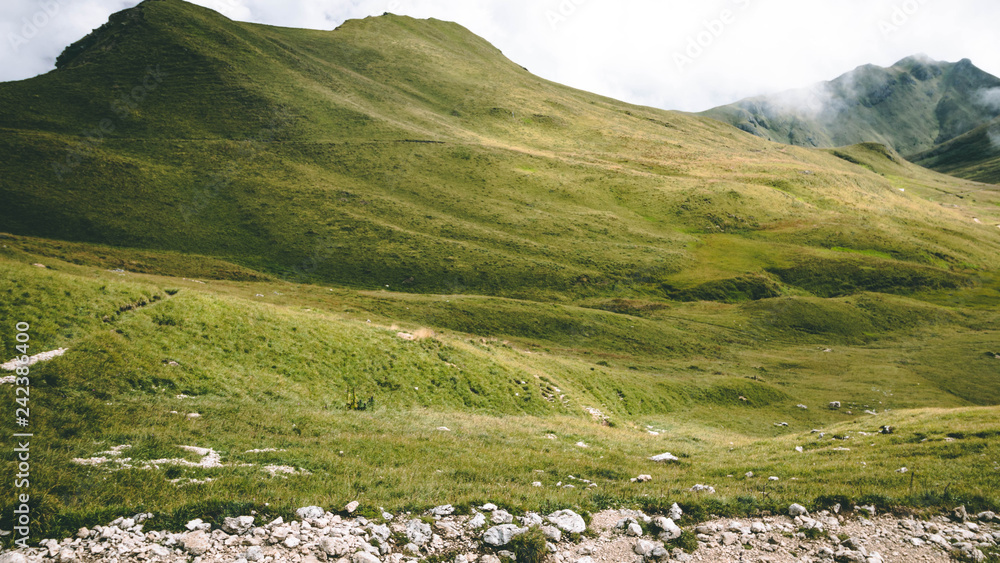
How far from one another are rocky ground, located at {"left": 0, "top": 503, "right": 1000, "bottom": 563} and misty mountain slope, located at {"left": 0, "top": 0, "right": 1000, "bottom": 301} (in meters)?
67.6

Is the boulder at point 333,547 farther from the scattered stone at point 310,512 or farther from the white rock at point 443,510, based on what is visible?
the white rock at point 443,510

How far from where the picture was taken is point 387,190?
110m

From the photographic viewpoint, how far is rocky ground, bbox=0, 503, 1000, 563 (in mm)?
8008

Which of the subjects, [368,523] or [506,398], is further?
[506,398]

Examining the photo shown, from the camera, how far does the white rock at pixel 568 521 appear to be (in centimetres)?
1026

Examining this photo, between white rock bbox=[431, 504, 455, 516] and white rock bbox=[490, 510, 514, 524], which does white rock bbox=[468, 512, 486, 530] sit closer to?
white rock bbox=[490, 510, 514, 524]

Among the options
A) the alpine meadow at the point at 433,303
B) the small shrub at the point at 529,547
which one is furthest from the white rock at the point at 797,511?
the small shrub at the point at 529,547

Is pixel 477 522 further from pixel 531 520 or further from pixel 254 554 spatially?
pixel 254 554

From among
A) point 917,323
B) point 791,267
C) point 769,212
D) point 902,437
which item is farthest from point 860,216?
point 902,437

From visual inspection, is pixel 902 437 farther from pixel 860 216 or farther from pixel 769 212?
pixel 860 216

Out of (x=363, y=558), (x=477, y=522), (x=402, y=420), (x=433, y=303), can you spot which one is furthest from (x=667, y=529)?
(x=433, y=303)

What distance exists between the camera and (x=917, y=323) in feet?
248

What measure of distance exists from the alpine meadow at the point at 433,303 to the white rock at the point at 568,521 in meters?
1.02

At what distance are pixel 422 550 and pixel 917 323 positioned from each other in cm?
9540
